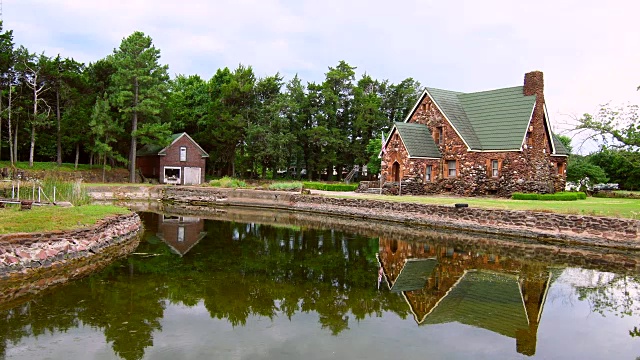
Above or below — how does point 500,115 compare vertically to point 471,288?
Answer: above

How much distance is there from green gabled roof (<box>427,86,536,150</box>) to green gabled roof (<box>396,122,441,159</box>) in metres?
2.24

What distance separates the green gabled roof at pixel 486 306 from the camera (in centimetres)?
952

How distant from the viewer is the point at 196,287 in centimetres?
1178

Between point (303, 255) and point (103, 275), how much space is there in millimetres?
6667

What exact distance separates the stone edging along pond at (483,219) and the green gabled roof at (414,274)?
774 centimetres

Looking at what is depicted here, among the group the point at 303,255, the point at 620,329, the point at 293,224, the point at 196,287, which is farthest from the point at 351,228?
the point at 620,329

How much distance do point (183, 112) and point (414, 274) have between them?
51.3m

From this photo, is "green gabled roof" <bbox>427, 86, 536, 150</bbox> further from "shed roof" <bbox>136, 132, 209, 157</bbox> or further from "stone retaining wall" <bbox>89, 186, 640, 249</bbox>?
"shed roof" <bbox>136, 132, 209, 157</bbox>

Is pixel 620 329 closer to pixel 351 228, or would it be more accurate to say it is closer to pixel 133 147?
pixel 351 228

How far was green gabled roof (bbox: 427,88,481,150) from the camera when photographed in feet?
113

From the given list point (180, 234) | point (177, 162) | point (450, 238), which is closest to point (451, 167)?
point (450, 238)

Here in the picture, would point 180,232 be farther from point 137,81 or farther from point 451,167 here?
point 137,81

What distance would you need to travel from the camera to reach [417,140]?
35.7 metres

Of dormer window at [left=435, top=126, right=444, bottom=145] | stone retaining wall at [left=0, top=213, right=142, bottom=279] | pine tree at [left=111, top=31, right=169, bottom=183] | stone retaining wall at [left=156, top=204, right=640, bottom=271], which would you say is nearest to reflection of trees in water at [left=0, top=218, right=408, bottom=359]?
stone retaining wall at [left=0, top=213, right=142, bottom=279]
